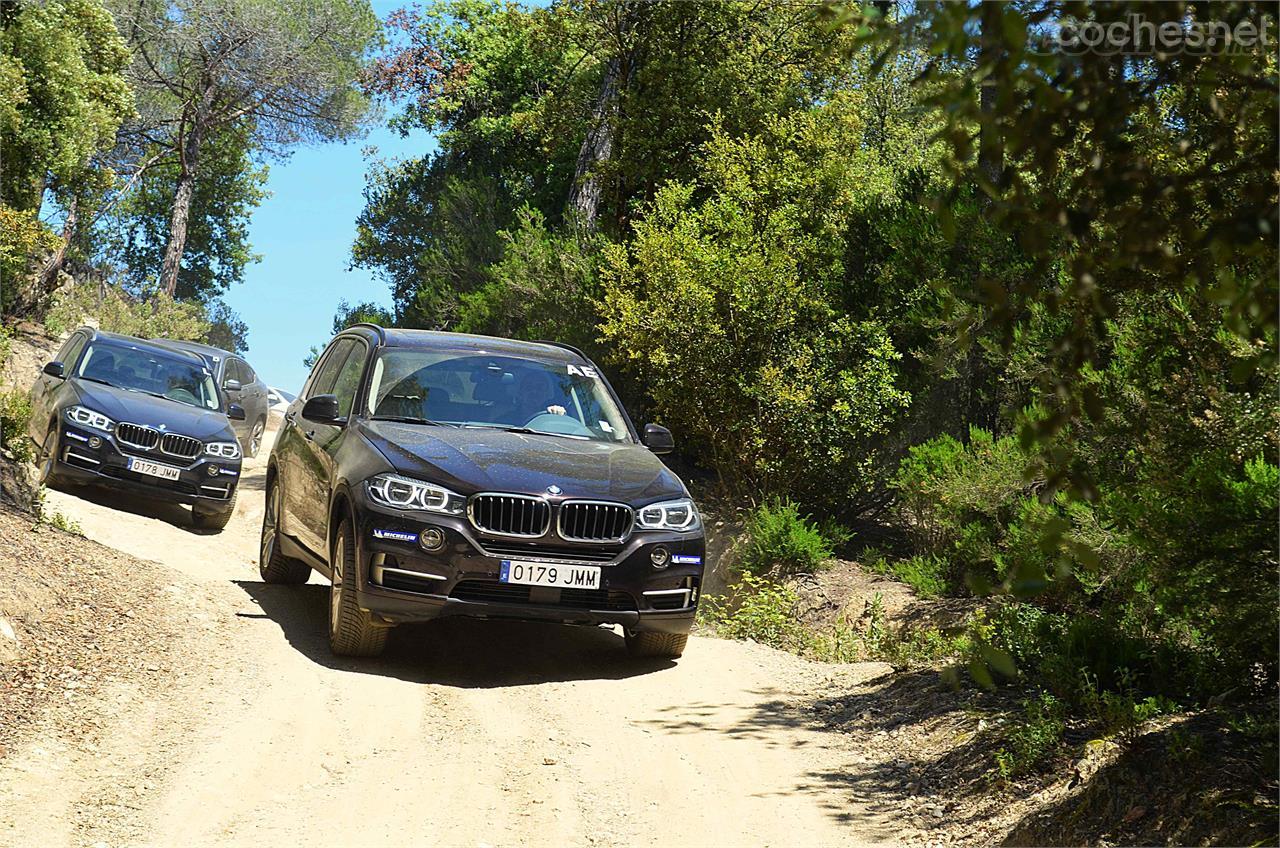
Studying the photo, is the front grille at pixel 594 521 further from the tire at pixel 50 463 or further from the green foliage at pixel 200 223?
the green foliage at pixel 200 223

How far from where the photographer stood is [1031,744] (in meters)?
6.19

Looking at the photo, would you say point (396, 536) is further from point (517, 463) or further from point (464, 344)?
point (464, 344)

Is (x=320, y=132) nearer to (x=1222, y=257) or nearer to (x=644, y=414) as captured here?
Result: (x=644, y=414)

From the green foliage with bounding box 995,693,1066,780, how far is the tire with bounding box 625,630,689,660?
2.80 meters

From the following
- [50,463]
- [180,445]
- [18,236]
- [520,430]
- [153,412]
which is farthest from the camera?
[18,236]

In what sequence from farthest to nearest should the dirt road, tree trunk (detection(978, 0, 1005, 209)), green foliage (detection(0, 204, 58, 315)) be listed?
green foliage (detection(0, 204, 58, 315)) < the dirt road < tree trunk (detection(978, 0, 1005, 209))

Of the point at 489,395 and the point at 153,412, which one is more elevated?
the point at 489,395

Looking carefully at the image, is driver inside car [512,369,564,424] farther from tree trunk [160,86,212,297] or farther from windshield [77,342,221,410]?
tree trunk [160,86,212,297]

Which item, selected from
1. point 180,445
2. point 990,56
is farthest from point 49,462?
point 990,56

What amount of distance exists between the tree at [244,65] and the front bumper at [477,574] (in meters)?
41.6

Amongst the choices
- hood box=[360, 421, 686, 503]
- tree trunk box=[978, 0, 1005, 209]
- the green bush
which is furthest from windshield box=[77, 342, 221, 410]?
tree trunk box=[978, 0, 1005, 209]

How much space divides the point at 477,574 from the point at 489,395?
1.88 meters

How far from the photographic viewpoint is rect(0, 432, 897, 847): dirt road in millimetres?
5566

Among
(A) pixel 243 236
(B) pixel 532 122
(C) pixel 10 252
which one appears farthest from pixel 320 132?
(C) pixel 10 252
